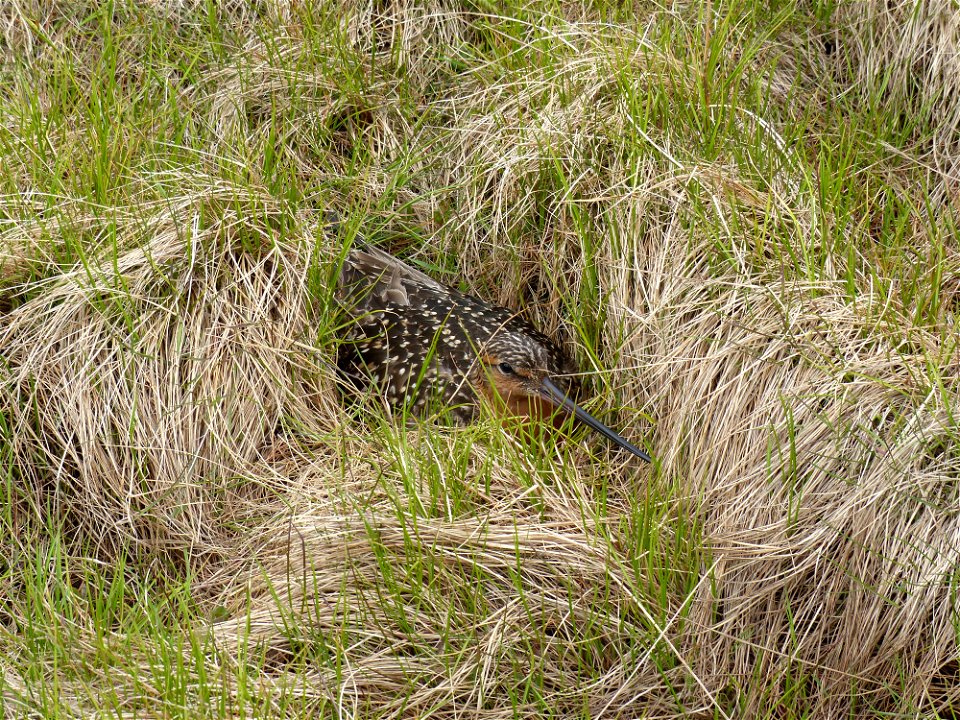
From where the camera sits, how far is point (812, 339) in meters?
3.23

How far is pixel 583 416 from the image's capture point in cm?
357

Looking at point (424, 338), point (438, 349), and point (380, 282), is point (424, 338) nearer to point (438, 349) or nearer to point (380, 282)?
point (438, 349)

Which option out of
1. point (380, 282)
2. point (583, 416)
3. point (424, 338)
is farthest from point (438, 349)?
point (583, 416)

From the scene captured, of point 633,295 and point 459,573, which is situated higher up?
point 633,295

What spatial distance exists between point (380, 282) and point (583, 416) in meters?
0.87

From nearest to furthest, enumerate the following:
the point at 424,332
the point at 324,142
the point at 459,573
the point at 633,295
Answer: the point at 459,573, the point at 633,295, the point at 424,332, the point at 324,142

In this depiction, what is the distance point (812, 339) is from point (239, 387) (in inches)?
62.2

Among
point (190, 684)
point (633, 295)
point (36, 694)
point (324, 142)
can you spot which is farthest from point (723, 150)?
point (36, 694)

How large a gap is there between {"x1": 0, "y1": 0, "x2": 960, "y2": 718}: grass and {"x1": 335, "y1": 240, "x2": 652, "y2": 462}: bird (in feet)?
0.42

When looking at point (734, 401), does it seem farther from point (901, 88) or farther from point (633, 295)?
point (901, 88)

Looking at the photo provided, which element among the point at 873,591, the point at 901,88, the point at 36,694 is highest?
the point at 901,88

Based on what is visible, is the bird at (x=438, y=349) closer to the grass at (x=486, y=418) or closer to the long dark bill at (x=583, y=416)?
the long dark bill at (x=583, y=416)

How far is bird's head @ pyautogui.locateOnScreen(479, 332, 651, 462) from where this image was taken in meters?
3.75

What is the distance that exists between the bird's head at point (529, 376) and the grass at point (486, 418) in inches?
4.5
